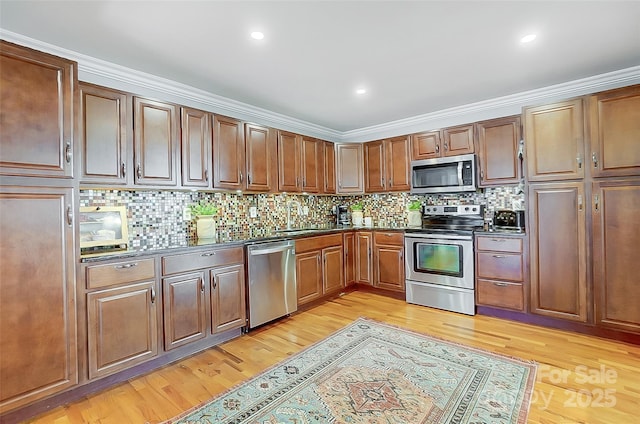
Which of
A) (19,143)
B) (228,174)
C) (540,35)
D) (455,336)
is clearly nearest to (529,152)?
(540,35)

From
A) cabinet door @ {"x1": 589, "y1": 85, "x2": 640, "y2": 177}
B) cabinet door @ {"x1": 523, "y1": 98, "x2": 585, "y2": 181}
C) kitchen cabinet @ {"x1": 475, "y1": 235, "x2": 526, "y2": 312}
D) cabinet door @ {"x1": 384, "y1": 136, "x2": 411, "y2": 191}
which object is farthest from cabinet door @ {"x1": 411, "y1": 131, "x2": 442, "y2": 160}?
cabinet door @ {"x1": 589, "y1": 85, "x2": 640, "y2": 177}

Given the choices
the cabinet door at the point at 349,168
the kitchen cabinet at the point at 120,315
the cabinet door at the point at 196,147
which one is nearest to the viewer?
the kitchen cabinet at the point at 120,315

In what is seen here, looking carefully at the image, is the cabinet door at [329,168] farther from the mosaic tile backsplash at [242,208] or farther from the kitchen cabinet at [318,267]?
the kitchen cabinet at [318,267]

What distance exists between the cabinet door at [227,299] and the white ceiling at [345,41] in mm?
1896

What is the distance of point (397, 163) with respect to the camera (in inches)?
177

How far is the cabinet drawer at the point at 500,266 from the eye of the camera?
3268 millimetres

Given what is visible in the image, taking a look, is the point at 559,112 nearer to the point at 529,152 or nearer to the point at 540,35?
the point at 529,152

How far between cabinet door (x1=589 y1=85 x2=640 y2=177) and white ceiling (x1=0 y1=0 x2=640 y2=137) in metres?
0.38

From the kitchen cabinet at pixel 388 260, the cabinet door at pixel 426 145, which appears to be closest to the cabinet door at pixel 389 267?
the kitchen cabinet at pixel 388 260

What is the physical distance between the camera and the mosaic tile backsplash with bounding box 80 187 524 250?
2877mm

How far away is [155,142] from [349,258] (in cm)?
291

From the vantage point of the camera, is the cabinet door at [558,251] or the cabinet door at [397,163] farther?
the cabinet door at [397,163]

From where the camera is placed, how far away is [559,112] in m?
2.99

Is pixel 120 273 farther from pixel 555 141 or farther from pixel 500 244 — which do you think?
pixel 555 141
